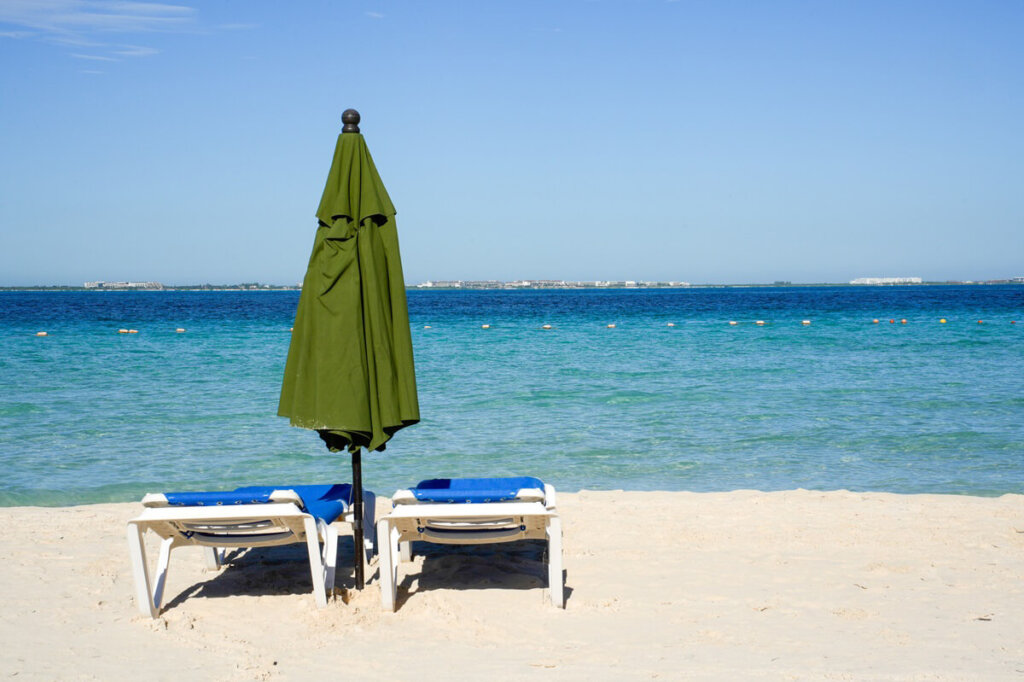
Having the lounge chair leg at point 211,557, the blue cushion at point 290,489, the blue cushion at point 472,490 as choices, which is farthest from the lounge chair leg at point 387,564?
the lounge chair leg at point 211,557

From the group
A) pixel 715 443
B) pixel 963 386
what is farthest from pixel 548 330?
pixel 715 443

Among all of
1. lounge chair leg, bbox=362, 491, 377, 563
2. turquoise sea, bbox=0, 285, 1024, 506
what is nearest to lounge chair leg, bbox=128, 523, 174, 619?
lounge chair leg, bbox=362, 491, 377, 563

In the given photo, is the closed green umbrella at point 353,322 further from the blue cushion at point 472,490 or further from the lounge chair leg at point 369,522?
the lounge chair leg at point 369,522

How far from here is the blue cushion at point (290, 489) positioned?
443 cm

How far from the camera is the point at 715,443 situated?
10.9 m

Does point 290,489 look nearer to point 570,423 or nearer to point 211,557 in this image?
point 211,557

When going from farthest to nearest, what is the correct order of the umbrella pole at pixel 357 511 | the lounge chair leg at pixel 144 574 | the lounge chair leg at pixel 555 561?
the umbrella pole at pixel 357 511 < the lounge chair leg at pixel 555 561 < the lounge chair leg at pixel 144 574

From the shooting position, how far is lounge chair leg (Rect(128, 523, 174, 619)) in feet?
14.6

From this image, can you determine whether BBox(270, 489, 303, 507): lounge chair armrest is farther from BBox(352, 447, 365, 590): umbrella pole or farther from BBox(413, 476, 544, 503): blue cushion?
BBox(413, 476, 544, 503): blue cushion

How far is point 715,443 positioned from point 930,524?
4466mm

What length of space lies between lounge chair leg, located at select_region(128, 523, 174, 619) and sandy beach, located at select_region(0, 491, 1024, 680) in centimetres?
9

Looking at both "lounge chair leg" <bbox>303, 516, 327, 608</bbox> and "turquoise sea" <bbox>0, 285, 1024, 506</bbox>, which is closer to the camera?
"lounge chair leg" <bbox>303, 516, 327, 608</bbox>

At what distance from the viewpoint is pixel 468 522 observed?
4633 mm

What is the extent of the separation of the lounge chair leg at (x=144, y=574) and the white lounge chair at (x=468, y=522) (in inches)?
48.9
